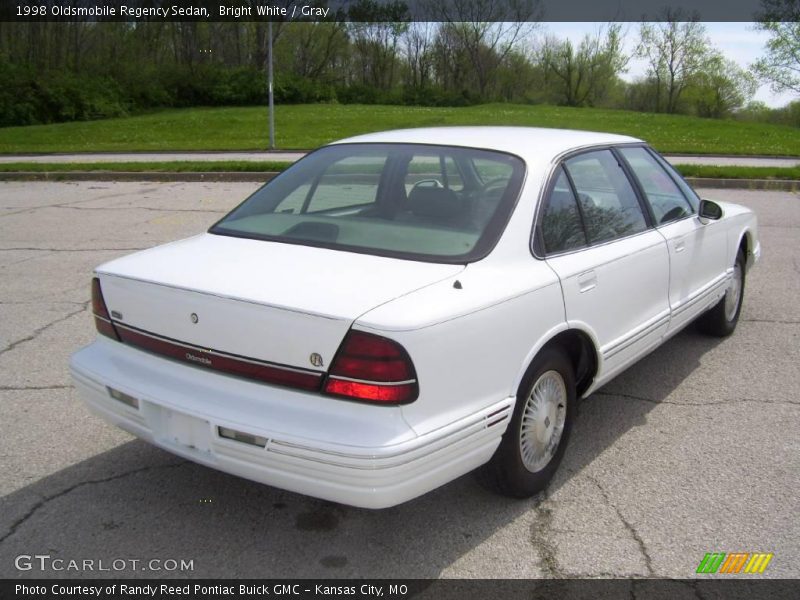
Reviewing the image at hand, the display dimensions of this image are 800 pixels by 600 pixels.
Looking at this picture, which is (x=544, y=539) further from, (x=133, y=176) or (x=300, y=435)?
(x=133, y=176)

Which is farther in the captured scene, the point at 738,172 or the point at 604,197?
the point at 738,172

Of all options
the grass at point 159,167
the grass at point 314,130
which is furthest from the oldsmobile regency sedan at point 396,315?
the grass at point 314,130

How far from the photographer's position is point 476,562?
2.89m

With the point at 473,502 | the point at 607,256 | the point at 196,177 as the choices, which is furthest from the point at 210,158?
the point at 473,502

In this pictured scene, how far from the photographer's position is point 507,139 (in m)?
3.81

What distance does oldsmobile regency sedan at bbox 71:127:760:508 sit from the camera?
2.58 meters

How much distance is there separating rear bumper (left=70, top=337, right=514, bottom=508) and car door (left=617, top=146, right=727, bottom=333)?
192 centimetres

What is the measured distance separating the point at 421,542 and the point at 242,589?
2.35ft

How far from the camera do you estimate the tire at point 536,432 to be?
123 inches

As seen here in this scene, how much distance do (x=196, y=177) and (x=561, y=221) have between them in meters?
13.1

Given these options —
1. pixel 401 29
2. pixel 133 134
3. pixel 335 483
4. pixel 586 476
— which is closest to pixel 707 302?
pixel 586 476

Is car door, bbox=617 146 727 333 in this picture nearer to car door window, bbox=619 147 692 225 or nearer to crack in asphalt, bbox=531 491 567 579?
car door window, bbox=619 147 692 225

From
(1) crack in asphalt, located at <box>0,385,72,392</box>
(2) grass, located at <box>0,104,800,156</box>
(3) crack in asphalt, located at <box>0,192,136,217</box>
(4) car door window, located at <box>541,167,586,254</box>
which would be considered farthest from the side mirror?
(2) grass, located at <box>0,104,800,156</box>

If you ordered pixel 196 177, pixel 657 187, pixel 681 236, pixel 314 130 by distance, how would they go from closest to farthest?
pixel 681 236 < pixel 657 187 < pixel 196 177 < pixel 314 130
